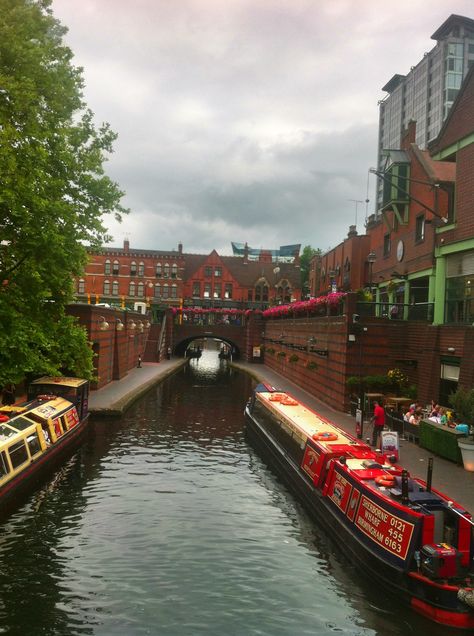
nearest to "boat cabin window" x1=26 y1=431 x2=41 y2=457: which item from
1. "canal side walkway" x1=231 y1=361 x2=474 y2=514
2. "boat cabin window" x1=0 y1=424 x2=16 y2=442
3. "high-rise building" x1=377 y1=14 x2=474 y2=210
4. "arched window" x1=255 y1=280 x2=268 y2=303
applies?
"boat cabin window" x1=0 y1=424 x2=16 y2=442

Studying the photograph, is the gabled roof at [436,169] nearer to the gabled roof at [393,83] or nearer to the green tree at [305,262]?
the green tree at [305,262]

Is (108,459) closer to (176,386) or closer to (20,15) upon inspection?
(20,15)

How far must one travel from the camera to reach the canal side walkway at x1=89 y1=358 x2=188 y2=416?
27.3 metres

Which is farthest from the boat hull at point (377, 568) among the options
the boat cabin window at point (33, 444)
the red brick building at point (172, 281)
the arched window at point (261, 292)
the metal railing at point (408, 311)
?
the arched window at point (261, 292)

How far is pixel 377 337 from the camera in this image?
25.8 m

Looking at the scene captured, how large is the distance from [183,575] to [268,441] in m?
10.3

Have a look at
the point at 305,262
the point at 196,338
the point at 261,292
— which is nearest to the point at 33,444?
the point at 196,338

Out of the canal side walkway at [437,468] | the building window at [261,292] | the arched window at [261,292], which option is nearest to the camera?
the canal side walkway at [437,468]

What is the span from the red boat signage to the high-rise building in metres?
72.0

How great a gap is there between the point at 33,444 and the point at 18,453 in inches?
54.7

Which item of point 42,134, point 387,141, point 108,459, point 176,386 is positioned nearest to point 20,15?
point 42,134

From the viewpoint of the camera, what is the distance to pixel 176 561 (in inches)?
451

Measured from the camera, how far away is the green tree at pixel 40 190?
1716cm

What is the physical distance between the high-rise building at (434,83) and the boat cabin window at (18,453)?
2811 inches
